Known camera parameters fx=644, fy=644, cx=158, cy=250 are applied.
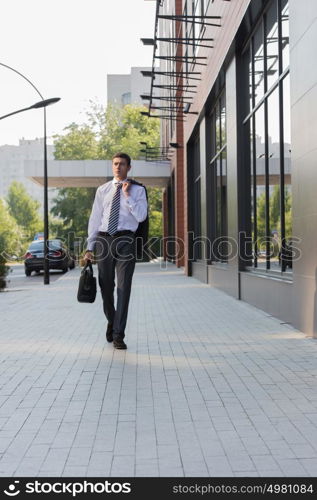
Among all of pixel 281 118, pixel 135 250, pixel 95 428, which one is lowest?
pixel 95 428

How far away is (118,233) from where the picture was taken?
6.86 m

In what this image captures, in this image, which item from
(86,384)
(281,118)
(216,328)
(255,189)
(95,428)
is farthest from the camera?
(255,189)

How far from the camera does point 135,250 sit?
6926mm

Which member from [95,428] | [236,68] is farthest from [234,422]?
[236,68]

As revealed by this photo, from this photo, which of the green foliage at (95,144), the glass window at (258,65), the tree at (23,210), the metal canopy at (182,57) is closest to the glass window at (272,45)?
the glass window at (258,65)

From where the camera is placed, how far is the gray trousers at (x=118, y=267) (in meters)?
6.82

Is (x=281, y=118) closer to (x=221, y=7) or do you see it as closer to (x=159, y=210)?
(x=221, y=7)

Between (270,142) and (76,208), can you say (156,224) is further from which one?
(270,142)

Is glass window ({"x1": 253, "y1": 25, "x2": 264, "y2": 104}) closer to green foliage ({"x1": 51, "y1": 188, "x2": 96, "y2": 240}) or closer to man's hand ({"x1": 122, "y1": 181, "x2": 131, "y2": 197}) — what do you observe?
man's hand ({"x1": 122, "y1": 181, "x2": 131, "y2": 197})

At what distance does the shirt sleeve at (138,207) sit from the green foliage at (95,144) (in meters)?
46.8

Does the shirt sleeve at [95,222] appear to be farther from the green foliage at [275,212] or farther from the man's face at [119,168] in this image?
the green foliage at [275,212]

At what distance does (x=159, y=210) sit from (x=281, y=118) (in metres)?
48.0

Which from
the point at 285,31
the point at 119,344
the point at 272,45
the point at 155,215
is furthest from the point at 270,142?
the point at 155,215

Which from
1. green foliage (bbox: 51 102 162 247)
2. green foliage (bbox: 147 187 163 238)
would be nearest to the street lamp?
green foliage (bbox: 147 187 163 238)
